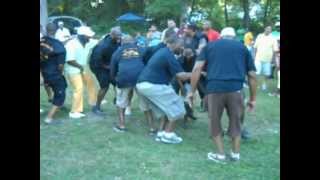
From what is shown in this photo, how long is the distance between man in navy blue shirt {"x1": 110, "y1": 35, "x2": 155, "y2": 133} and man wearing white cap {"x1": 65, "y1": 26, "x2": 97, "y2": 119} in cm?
88

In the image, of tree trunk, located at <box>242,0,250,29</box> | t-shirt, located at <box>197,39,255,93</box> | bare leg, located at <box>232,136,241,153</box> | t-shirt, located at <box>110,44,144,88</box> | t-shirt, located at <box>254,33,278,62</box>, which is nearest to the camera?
t-shirt, located at <box>197,39,255,93</box>

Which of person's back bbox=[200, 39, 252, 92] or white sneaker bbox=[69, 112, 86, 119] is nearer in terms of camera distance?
person's back bbox=[200, 39, 252, 92]

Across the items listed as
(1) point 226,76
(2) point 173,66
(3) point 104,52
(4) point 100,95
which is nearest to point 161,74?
(2) point 173,66

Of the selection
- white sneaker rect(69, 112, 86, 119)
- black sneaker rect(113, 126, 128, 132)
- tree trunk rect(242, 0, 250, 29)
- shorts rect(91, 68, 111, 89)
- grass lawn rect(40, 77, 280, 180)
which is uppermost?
tree trunk rect(242, 0, 250, 29)

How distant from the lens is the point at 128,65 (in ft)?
30.7

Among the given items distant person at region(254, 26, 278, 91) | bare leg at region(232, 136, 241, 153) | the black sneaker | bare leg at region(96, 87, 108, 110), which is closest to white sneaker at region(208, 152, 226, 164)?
bare leg at region(232, 136, 241, 153)

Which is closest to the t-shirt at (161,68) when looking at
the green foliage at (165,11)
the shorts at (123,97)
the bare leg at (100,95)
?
the shorts at (123,97)

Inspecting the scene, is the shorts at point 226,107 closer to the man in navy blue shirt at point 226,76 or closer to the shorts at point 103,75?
the man in navy blue shirt at point 226,76

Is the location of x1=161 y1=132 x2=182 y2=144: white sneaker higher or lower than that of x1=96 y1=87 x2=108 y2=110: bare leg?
lower

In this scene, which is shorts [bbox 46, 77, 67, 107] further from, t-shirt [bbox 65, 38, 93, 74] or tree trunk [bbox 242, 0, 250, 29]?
tree trunk [bbox 242, 0, 250, 29]

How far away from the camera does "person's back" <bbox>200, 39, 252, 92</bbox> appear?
24.1 feet
